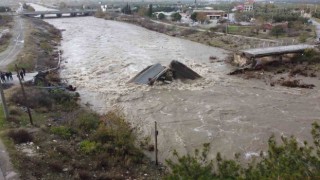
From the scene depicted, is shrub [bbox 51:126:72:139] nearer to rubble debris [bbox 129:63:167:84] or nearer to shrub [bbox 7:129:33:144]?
shrub [bbox 7:129:33:144]

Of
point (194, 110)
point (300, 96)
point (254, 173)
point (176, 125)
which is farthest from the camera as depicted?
point (300, 96)

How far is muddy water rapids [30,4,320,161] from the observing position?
73.0 feet

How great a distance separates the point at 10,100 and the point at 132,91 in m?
11.1

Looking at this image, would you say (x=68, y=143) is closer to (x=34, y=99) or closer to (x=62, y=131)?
(x=62, y=131)

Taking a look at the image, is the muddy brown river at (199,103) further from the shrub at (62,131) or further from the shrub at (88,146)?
the shrub at (62,131)

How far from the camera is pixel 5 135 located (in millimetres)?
18438

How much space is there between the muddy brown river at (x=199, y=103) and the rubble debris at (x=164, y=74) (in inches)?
35.0

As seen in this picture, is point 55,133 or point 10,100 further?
point 10,100

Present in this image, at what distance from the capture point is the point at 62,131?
68.8 feet

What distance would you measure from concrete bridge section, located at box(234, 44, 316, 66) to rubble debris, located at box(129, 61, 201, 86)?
8.99 meters

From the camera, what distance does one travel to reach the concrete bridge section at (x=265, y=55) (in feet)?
138

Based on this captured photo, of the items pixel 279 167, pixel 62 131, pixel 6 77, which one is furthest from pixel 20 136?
pixel 279 167

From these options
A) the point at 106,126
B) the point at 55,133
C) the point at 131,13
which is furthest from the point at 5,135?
the point at 131,13

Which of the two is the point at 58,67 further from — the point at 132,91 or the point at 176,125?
the point at 176,125
